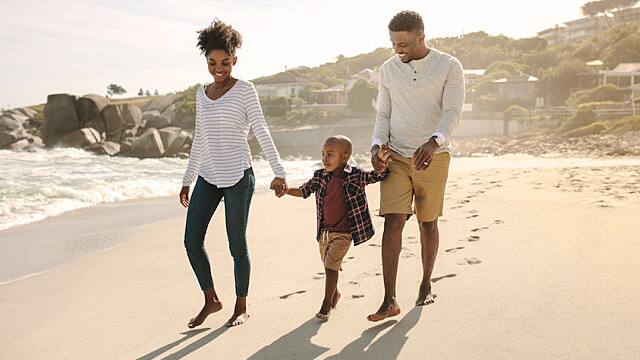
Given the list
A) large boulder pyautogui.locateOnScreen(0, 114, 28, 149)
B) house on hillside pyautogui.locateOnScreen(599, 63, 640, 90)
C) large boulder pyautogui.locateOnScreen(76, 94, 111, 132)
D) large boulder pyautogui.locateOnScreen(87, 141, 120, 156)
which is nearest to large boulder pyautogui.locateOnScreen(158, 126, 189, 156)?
large boulder pyautogui.locateOnScreen(87, 141, 120, 156)

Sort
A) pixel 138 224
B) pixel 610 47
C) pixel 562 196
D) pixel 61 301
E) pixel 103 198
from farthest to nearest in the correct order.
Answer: pixel 610 47
pixel 103 198
pixel 138 224
pixel 562 196
pixel 61 301

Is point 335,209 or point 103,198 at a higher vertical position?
point 335,209

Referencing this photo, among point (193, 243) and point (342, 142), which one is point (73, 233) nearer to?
point (193, 243)

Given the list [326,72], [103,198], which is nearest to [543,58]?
[326,72]

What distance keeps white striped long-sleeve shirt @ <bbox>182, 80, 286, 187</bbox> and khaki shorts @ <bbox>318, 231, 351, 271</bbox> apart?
45cm

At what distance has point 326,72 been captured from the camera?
328 feet

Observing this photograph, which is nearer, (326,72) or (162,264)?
(162,264)

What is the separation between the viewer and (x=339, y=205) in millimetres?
3889

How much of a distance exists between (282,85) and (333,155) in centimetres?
7676

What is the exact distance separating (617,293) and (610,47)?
54631 millimetres

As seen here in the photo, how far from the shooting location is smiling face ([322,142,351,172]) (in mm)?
3801

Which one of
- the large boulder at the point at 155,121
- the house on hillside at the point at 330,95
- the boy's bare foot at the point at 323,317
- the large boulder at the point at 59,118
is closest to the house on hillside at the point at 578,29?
the house on hillside at the point at 330,95

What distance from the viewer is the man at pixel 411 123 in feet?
12.5

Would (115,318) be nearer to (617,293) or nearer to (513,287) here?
(513,287)
